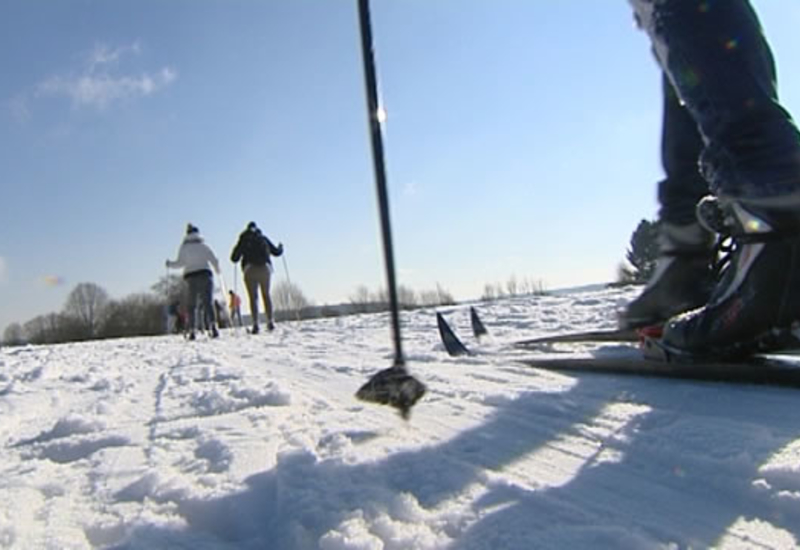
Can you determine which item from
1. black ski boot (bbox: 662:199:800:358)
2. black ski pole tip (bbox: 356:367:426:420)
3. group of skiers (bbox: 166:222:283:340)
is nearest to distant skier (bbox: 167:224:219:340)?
group of skiers (bbox: 166:222:283:340)

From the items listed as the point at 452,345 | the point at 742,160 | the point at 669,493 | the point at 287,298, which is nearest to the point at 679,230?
the point at 742,160

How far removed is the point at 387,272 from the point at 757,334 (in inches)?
29.5

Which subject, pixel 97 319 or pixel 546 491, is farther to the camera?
pixel 97 319

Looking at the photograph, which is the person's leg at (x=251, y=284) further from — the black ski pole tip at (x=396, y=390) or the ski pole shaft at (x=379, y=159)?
the black ski pole tip at (x=396, y=390)

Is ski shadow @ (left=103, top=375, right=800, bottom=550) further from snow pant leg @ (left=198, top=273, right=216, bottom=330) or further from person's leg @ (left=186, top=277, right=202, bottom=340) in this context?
person's leg @ (left=186, top=277, right=202, bottom=340)

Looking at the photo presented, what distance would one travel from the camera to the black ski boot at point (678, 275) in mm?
1756

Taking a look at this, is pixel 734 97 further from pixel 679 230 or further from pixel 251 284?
pixel 251 284

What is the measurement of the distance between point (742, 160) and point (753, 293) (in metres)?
0.27

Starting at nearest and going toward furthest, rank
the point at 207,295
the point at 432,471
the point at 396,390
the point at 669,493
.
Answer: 1. the point at 669,493
2. the point at 432,471
3. the point at 396,390
4. the point at 207,295

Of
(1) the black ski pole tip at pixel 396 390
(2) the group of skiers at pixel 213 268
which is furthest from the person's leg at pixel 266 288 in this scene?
(1) the black ski pole tip at pixel 396 390

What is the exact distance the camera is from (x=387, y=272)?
129 centimetres

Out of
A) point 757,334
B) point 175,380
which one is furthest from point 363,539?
point 175,380

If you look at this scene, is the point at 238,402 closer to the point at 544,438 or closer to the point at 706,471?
the point at 544,438

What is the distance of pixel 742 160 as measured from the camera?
1.25m
